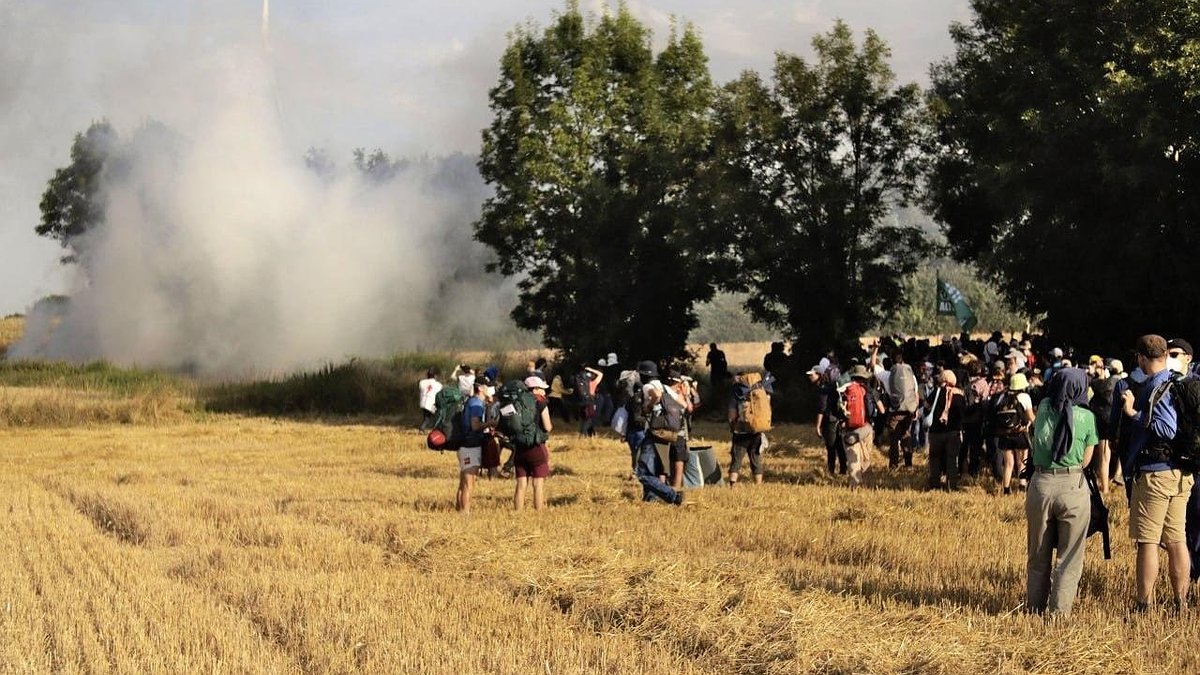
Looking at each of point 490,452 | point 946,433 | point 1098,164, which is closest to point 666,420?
point 490,452

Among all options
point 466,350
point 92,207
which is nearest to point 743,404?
point 466,350

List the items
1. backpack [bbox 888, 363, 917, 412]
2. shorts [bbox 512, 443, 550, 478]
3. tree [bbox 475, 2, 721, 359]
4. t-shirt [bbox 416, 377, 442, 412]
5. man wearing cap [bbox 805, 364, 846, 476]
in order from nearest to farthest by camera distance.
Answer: shorts [bbox 512, 443, 550, 478] < man wearing cap [bbox 805, 364, 846, 476] < backpack [bbox 888, 363, 917, 412] < t-shirt [bbox 416, 377, 442, 412] < tree [bbox 475, 2, 721, 359]

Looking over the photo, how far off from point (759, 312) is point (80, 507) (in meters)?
22.3

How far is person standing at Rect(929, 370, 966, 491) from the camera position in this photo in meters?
18.2

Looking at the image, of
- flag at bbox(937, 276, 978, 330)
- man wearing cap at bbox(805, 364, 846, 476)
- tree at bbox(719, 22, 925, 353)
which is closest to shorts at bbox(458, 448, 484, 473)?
man wearing cap at bbox(805, 364, 846, 476)

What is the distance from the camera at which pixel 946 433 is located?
1823 centimetres

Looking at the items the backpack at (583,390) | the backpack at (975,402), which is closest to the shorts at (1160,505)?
the backpack at (975,402)

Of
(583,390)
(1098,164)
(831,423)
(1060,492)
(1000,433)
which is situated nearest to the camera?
(1060,492)

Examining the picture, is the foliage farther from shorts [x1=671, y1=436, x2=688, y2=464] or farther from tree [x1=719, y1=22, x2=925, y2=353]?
shorts [x1=671, y1=436, x2=688, y2=464]

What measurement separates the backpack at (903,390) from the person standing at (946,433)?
2.12 metres

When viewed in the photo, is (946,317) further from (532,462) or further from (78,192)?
(532,462)

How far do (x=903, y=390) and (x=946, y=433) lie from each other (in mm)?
2704

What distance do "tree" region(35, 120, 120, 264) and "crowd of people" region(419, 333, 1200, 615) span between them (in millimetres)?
45920

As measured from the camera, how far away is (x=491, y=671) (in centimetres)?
893
